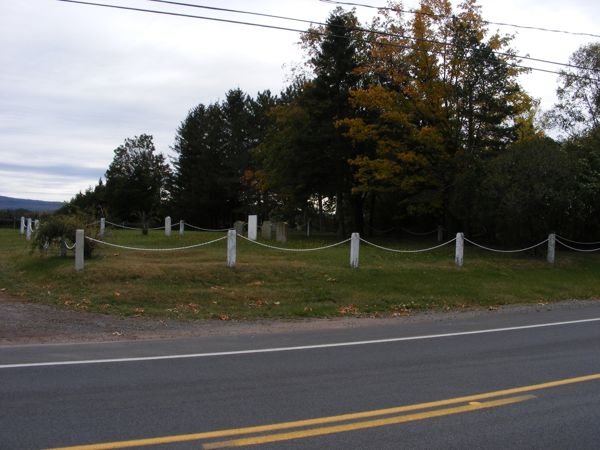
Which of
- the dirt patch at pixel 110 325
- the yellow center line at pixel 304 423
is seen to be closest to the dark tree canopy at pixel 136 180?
the dirt patch at pixel 110 325

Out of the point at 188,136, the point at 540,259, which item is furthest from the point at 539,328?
the point at 188,136

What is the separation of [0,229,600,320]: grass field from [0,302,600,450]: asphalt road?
323 centimetres

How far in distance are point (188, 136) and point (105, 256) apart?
5671 centimetres

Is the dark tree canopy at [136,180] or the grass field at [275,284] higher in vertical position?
the dark tree canopy at [136,180]

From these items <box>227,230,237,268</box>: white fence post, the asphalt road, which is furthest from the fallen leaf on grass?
<box>227,230,237,268</box>: white fence post

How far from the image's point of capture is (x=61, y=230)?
16891 millimetres

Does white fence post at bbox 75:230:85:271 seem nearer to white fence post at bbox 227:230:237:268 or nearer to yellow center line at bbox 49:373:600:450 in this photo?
white fence post at bbox 227:230:237:268

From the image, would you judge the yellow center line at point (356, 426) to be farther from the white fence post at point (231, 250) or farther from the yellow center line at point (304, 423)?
the white fence post at point (231, 250)

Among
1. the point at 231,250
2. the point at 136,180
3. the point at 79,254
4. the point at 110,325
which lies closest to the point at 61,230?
the point at 79,254

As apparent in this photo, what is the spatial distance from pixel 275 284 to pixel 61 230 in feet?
22.9

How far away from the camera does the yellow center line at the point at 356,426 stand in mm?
4691

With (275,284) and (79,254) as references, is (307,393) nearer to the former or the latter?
(275,284)

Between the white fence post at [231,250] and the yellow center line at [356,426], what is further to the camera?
the white fence post at [231,250]

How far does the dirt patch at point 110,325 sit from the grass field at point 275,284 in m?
0.53
